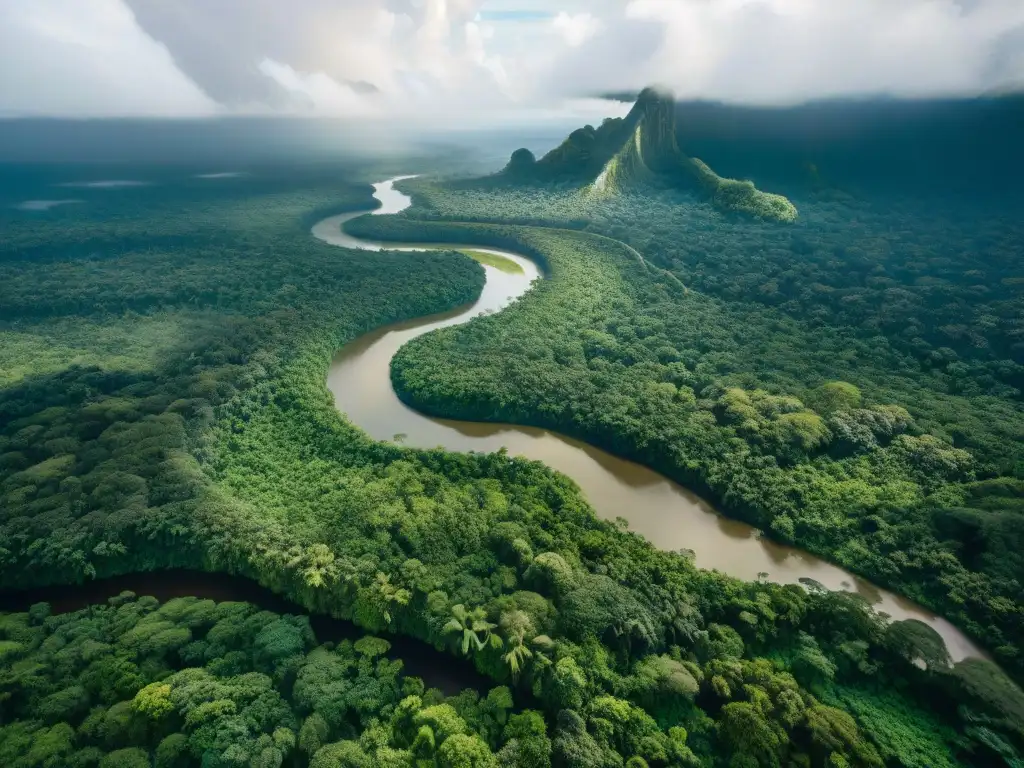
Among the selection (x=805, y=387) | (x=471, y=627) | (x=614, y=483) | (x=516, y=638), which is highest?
(x=805, y=387)

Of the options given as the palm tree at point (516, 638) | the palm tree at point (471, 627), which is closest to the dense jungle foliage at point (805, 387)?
the palm tree at point (516, 638)

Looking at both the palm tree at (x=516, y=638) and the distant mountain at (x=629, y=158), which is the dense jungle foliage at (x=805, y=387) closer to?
the palm tree at (x=516, y=638)

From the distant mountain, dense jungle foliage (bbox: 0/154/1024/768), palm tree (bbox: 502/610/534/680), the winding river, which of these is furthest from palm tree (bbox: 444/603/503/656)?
the distant mountain

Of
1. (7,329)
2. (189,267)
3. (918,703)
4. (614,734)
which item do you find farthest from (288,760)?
(189,267)

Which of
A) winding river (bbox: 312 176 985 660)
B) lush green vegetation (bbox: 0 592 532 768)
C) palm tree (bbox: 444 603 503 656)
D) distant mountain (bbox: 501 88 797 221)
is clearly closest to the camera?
lush green vegetation (bbox: 0 592 532 768)

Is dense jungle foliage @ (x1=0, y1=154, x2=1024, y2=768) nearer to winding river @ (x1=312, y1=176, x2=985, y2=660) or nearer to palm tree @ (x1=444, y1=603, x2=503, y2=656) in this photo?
palm tree @ (x1=444, y1=603, x2=503, y2=656)

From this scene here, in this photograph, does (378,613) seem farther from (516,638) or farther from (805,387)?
(805,387)

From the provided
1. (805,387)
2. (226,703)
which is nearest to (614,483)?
(805,387)
